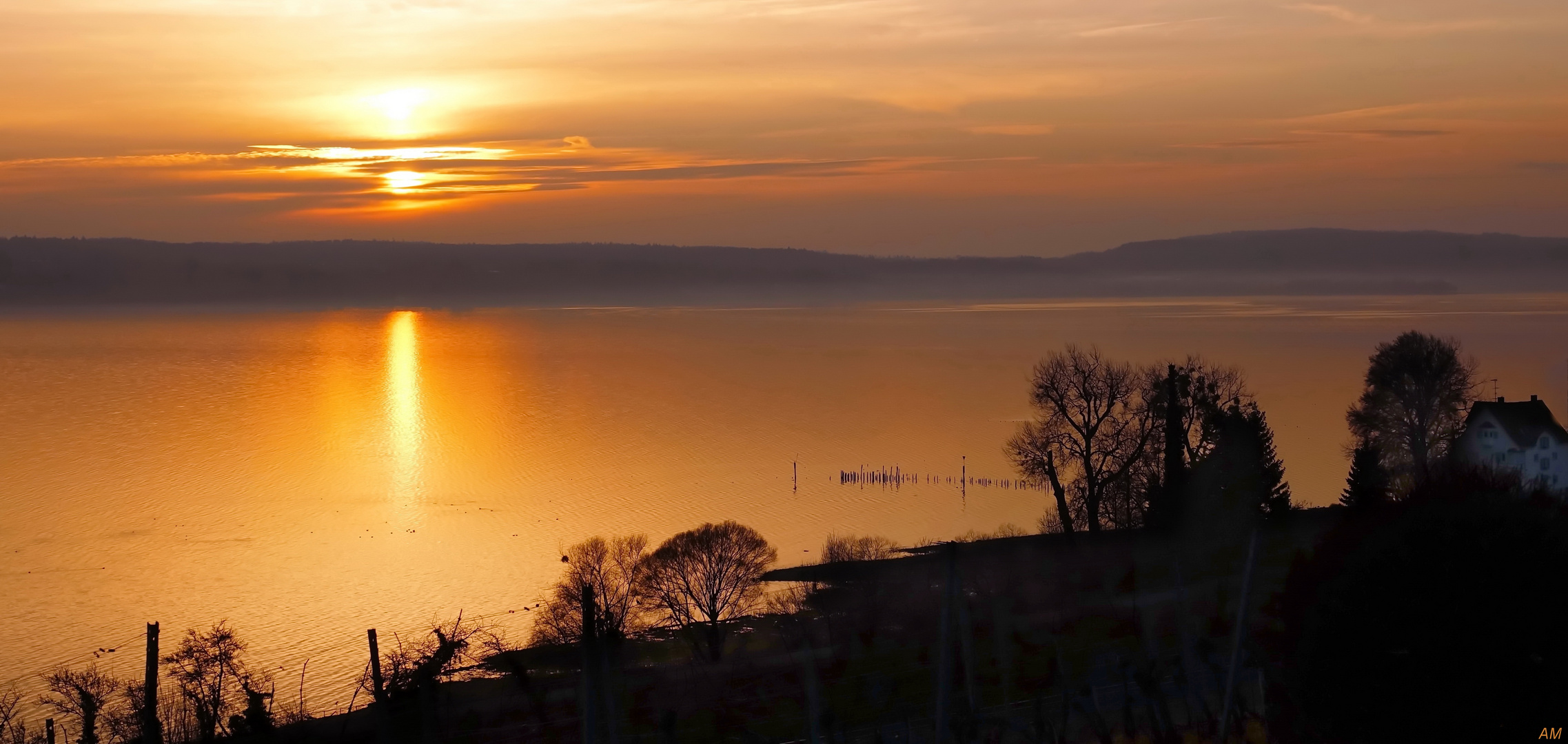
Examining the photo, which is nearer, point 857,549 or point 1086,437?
point 1086,437

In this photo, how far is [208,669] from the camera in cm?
2484

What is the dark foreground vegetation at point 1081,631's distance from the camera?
937cm

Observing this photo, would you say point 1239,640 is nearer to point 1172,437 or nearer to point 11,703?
point 1172,437

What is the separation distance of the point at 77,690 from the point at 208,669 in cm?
221

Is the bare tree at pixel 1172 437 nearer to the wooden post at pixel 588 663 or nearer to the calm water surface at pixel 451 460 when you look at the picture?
the calm water surface at pixel 451 460

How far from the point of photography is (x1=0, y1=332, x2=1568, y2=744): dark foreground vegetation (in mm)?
9367

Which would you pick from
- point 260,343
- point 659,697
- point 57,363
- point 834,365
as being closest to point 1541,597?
point 659,697

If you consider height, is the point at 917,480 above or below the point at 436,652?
above

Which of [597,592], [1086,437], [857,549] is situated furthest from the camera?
[857,549]

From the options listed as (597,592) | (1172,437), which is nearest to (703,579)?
(597,592)

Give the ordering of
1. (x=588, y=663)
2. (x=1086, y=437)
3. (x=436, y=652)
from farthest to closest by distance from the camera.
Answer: (x=1086, y=437) → (x=436, y=652) → (x=588, y=663)

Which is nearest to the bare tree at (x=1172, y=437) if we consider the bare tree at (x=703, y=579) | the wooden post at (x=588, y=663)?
the bare tree at (x=703, y=579)

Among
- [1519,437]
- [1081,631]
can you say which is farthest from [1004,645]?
[1519,437]

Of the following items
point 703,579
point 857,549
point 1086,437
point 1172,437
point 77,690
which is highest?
point 1086,437
